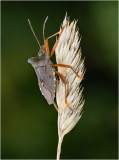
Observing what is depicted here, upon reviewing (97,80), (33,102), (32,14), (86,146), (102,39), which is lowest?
(86,146)

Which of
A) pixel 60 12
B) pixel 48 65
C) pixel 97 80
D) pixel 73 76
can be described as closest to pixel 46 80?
pixel 48 65

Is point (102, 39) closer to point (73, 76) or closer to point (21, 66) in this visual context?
point (21, 66)

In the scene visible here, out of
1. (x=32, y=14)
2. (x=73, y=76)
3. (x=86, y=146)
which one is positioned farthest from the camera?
(x=32, y=14)

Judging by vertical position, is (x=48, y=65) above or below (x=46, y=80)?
above

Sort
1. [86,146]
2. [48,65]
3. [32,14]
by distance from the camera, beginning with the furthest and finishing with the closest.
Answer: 1. [32,14]
2. [86,146]
3. [48,65]

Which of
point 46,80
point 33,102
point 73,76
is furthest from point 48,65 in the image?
point 33,102

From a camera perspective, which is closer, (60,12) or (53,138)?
(53,138)

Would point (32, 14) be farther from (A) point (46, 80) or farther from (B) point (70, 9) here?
(A) point (46, 80)
